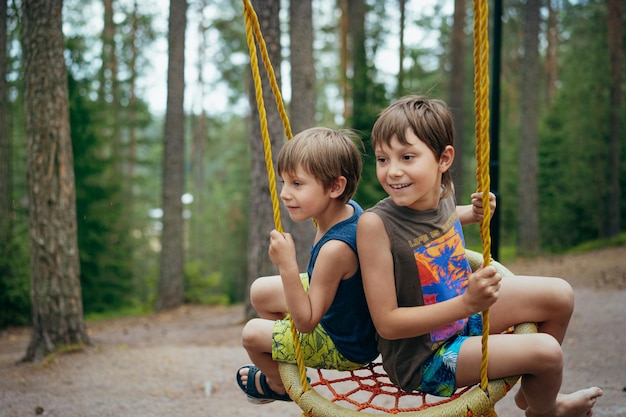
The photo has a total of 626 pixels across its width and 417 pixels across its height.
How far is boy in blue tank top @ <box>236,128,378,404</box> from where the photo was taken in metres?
2.07

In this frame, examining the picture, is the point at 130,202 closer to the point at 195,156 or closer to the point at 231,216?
the point at 231,216

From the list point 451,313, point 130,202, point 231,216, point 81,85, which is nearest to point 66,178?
point 451,313

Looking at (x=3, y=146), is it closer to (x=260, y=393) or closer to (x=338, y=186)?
(x=260, y=393)

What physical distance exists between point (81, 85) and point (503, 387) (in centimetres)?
1258

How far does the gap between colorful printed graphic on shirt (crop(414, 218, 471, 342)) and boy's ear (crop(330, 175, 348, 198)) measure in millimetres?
347

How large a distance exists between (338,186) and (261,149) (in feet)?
16.3

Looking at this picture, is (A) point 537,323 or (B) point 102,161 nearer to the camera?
(A) point 537,323

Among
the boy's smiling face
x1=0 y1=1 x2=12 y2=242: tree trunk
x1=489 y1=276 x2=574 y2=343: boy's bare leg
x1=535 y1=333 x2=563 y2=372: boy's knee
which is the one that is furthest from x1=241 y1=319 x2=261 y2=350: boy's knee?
x1=0 y1=1 x2=12 y2=242: tree trunk

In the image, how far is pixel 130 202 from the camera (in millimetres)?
19375

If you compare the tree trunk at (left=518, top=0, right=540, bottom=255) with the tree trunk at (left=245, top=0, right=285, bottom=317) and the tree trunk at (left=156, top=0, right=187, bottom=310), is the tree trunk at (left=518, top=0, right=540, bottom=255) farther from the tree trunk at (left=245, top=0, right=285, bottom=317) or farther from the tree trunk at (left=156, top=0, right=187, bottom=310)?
the tree trunk at (left=245, top=0, right=285, bottom=317)

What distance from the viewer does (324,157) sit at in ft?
7.05

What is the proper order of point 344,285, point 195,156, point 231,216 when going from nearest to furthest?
1. point 344,285
2. point 231,216
3. point 195,156

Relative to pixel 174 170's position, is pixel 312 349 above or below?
below

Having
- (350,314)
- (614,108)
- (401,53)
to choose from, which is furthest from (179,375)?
(614,108)
